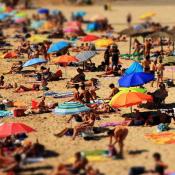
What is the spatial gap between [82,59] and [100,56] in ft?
17.5

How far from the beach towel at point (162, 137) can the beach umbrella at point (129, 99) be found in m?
1.22

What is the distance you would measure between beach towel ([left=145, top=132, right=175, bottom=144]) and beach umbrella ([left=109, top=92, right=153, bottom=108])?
1.22m

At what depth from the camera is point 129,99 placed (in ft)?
57.3

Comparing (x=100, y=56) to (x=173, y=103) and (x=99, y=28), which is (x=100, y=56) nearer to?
(x=173, y=103)

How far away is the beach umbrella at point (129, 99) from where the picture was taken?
1735 cm


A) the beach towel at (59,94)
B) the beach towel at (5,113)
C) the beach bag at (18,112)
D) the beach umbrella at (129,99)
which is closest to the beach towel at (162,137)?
→ the beach umbrella at (129,99)

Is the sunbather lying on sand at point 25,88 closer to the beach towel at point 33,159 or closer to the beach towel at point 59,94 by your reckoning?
the beach towel at point 59,94

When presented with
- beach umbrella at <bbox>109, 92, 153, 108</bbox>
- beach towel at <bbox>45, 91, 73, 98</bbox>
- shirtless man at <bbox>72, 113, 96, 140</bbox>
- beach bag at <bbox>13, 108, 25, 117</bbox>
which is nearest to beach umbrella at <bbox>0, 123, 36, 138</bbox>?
shirtless man at <bbox>72, 113, 96, 140</bbox>

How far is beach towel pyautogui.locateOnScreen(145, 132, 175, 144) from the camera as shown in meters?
16.0

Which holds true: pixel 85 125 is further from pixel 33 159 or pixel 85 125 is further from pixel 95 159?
pixel 33 159

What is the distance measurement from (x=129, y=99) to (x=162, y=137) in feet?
5.70

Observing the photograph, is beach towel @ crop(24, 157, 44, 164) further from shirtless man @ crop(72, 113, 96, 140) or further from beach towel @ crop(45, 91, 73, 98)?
beach towel @ crop(45, 91, 73, 98)

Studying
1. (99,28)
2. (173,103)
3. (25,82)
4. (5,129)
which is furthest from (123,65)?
(99,28)

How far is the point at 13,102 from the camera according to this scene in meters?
20.7
